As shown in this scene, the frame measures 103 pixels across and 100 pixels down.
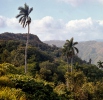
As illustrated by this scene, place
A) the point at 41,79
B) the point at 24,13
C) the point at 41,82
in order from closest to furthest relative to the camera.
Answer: the point at 41,82 < the point at 41,79 < the point at 24,13

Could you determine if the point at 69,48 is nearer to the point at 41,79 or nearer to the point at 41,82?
the point at 41,79

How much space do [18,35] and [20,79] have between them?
590 feet

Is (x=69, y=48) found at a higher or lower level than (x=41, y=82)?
higher

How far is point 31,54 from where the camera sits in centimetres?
9425

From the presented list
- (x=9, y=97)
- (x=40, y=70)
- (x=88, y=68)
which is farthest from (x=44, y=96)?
(x=88, y=68)

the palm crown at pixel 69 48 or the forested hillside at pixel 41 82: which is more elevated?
the palm crown at pixel 69 48

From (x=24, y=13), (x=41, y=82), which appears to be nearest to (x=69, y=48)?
(x=24, y=13)

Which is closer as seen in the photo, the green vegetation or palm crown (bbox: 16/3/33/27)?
the green vegetation

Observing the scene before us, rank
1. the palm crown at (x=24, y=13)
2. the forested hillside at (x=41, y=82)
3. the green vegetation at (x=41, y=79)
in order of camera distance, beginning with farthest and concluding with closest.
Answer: the palm crown at (x=24, y=13)
the green vegetation at (x=41, y=79)
the forested hillside at (x=41, y=82)

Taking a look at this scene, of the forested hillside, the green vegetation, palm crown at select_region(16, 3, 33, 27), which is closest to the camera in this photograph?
the forested hillside

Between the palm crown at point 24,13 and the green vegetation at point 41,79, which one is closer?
the green vegetation at point 41,79

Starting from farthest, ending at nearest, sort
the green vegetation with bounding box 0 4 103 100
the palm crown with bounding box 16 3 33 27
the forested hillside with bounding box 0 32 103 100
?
the palm crown with bounding box 16 3 33 27 → the green vegetation with bounding box 0 4 103 100 → the forested hillside with bounding box 0 32 103 100

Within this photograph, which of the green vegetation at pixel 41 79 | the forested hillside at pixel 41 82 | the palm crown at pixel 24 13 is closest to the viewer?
the forested hillside at pixel 41 82

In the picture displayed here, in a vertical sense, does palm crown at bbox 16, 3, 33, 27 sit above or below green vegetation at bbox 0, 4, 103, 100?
above
